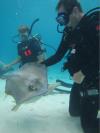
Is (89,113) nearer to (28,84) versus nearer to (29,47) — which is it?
(28,84)

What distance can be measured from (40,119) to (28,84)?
840mm

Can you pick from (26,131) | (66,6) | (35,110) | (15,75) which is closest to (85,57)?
(66,6)

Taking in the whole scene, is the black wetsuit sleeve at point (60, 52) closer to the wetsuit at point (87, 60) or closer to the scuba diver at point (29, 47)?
the wetsuit at point (87, 60)

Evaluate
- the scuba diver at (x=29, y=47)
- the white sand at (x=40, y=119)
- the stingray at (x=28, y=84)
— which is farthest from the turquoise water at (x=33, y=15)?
the stingray at (x=28, y=84)

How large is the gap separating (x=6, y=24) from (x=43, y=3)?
4124mm

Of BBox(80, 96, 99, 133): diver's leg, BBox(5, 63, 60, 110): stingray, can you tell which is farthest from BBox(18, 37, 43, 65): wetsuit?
BBox(80, 96, 99, 133): diver's leg

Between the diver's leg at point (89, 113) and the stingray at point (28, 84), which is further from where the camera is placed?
the stingray at point (28, 84)

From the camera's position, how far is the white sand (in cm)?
421

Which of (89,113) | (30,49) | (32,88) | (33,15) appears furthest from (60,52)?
(33,15)

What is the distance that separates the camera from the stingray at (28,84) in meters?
4.04

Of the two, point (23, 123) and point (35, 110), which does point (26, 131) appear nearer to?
point (23, 123)

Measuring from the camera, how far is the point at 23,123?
4477 mm

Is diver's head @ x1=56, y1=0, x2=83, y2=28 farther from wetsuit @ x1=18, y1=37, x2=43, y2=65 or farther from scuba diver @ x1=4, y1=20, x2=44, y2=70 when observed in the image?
wetsuit @ x1=18, y1=37, x2=43, y2=65

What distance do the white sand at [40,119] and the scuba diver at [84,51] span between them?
463 millimetres
